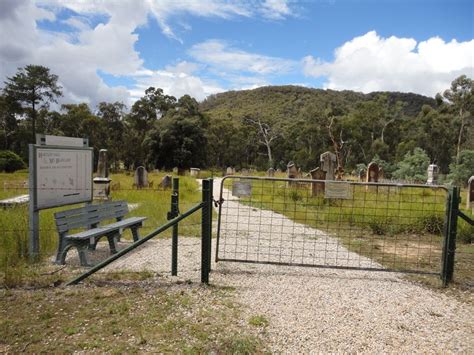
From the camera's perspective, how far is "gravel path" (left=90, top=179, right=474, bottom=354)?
3.55 meters

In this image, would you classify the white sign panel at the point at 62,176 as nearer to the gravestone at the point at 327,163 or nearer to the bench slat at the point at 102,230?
the bench slat at the point at 102,230

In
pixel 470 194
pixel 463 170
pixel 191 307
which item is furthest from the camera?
pixel 463 170

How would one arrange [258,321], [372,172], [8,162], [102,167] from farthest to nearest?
[8,162], [372,172], [102,167], [258,321]

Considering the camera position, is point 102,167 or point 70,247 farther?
point 102,167

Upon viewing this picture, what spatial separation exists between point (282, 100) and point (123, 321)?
9439 cm

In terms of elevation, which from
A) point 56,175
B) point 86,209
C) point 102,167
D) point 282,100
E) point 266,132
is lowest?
point 86,209

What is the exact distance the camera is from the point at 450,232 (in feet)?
16.5

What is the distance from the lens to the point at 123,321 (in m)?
3.70

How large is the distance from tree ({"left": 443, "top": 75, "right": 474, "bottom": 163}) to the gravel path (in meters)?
44.9

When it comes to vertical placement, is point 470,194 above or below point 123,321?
above

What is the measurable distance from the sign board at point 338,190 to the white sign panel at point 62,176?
429 cm

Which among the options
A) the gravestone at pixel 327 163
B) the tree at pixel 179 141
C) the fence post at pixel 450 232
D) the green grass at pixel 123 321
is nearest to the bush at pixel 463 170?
the gravestone at pixel 327 163

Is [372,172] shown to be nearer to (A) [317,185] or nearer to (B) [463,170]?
(A) [317,185]

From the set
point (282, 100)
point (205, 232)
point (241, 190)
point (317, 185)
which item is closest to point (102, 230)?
point (205, 232)
